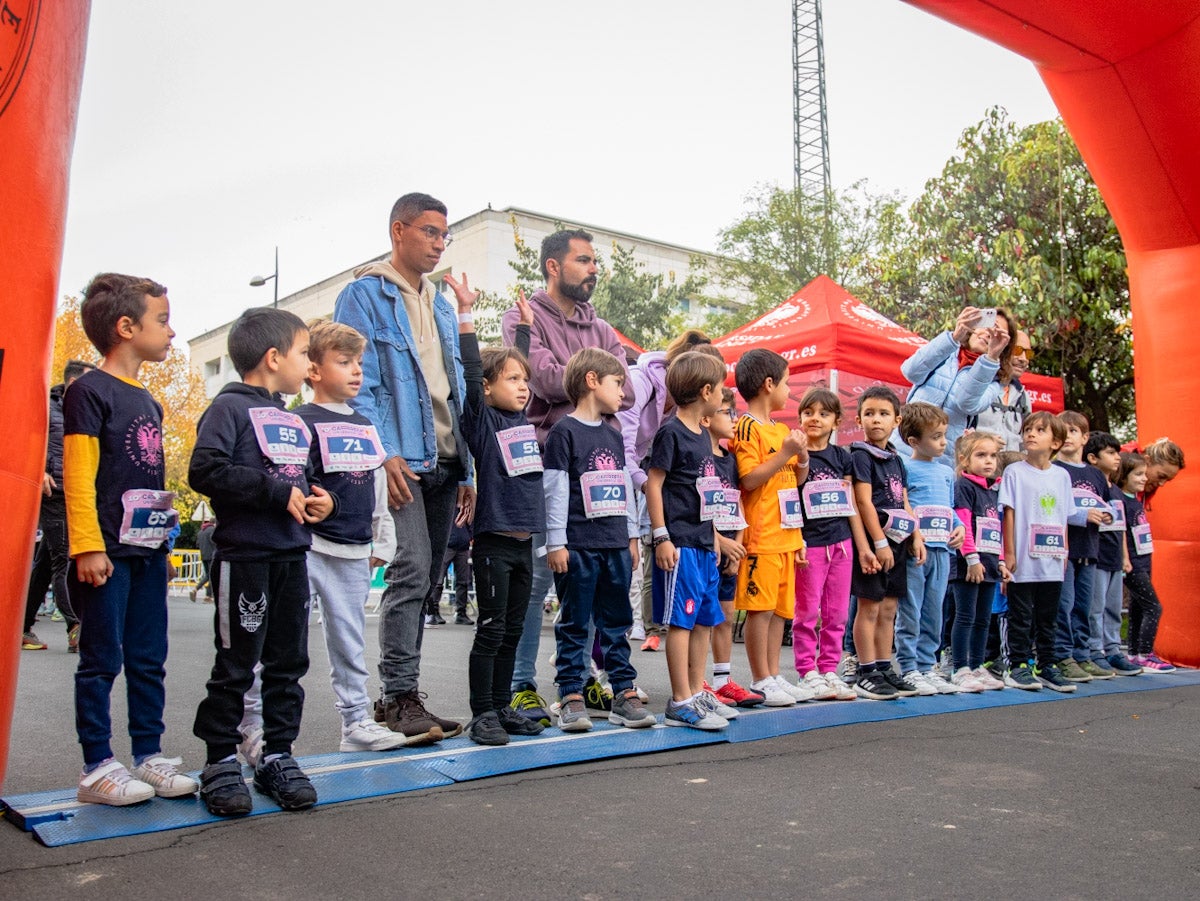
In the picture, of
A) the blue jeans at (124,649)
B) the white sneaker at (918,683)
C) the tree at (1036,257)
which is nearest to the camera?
the blue jeans at (124,649)

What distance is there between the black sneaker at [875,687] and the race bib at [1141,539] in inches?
122

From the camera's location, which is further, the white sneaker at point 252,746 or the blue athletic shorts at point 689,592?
the blue athletic shorts at point 689,592

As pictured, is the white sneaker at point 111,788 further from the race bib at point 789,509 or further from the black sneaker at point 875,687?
the black sneaker at point 875,687

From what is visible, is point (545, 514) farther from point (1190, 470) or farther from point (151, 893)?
point (1190, 470)

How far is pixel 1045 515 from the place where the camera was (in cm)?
621

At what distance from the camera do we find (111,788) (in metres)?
2.97

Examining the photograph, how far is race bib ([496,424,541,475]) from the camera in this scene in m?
4.15

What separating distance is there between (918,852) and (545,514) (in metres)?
2.01

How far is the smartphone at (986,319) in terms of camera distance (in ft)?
19.0

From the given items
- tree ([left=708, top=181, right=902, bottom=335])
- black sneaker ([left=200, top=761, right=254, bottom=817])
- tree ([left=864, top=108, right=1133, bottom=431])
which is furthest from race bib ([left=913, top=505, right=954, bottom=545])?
tree ([left=708, top=181, right=902, bottom=335])

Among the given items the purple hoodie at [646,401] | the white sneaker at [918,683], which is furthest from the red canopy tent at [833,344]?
the white sneaker at [918,683]

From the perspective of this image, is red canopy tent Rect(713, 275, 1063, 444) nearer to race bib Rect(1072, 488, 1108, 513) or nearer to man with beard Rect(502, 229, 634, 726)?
race bib Rect(1072, 488, 1108, 513)

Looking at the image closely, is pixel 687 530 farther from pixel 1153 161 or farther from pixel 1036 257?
pixel 1036 257

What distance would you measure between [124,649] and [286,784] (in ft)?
2.20
